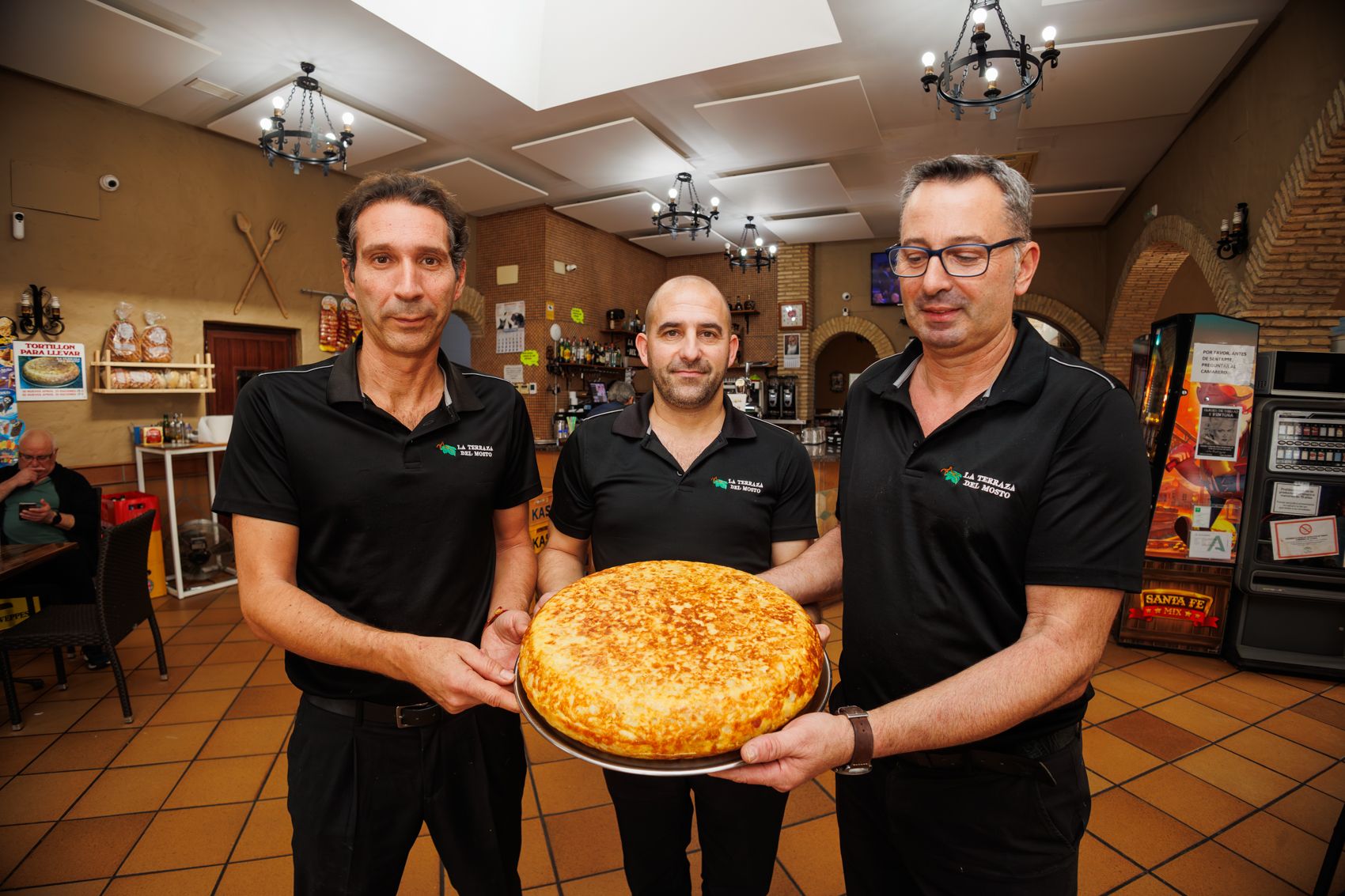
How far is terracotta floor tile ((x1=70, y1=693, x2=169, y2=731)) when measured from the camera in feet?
9.86

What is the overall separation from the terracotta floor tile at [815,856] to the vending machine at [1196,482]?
294 centimetres

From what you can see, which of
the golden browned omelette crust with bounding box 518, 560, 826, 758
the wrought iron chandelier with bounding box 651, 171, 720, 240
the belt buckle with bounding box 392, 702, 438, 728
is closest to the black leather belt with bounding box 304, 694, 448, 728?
the belt buckle with bounding box 392, 702, 438, 728

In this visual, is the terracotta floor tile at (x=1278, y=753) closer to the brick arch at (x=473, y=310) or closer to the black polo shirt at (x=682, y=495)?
the black polo shirt at (x=682, y=495)

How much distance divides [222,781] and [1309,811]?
440 centimetres

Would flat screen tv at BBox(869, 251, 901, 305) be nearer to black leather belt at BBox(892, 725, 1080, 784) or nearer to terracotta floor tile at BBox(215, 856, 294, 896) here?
black leather belt at BBox(892, 725, 1080, 784)

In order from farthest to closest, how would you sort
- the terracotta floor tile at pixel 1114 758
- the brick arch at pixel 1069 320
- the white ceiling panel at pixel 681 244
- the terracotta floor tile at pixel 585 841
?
1. the white ceiling panel at pixel 681 244
2. the brick arch at pixel 1069 320
3. the terracotta floor tile at pixel 1114 758
4. the terracotta floor tile at pixel 585 841

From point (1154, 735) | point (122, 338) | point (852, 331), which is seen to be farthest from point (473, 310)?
point (1154, 735)

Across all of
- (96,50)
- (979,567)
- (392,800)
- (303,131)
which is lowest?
(392,800)

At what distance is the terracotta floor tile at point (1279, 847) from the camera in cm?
212

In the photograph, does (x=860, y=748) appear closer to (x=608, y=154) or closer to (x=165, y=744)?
(x=165, y=744)

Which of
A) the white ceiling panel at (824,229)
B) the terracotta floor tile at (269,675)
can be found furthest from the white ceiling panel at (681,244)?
the terracotta floor tile at (269,675)

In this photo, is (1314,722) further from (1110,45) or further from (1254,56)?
(1254,56)

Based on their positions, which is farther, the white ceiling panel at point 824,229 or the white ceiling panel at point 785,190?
the white ceiling panel at point 824,229

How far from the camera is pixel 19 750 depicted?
9.16ft
